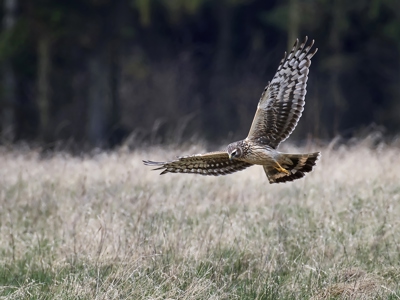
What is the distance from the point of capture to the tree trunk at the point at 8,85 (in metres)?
20.8

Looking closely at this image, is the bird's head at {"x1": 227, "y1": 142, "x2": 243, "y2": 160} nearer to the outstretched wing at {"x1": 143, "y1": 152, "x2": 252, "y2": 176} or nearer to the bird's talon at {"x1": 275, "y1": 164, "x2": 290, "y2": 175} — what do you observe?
the outstretched wing at {"x1": 143, "y1": 152, "x2": 252, "y2": 176}

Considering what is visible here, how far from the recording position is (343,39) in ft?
80.1

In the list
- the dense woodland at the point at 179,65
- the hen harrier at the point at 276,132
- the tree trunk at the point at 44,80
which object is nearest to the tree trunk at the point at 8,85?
the dense woodland at the point at 179,65

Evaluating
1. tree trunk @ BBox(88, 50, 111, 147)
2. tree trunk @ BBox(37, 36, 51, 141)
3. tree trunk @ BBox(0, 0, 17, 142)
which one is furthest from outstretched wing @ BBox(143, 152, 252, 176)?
tree trunk @ BBox(88, 50, 111, 147)

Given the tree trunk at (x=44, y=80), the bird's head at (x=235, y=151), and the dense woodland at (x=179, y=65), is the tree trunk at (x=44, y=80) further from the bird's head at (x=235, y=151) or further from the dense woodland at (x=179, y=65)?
the bird's head at (x=235, y=151)

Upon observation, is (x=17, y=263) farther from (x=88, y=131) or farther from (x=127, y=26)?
(x=127, y=26)

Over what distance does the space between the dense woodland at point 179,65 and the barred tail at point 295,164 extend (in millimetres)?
11457

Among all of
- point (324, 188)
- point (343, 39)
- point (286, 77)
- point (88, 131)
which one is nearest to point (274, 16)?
point (343, 39)

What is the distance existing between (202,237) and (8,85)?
1548 centimetres

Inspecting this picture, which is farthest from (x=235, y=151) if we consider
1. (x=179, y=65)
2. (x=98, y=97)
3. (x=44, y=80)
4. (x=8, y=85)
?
(x=179, y=65)

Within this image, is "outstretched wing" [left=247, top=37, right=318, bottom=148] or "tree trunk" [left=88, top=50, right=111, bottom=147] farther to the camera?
"tree trunk" [left=88, top=50, right=111, bottom=147]

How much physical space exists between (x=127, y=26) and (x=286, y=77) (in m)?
17.4

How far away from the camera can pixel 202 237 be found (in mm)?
7270

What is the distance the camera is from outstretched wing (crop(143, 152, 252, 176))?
23.7ft
